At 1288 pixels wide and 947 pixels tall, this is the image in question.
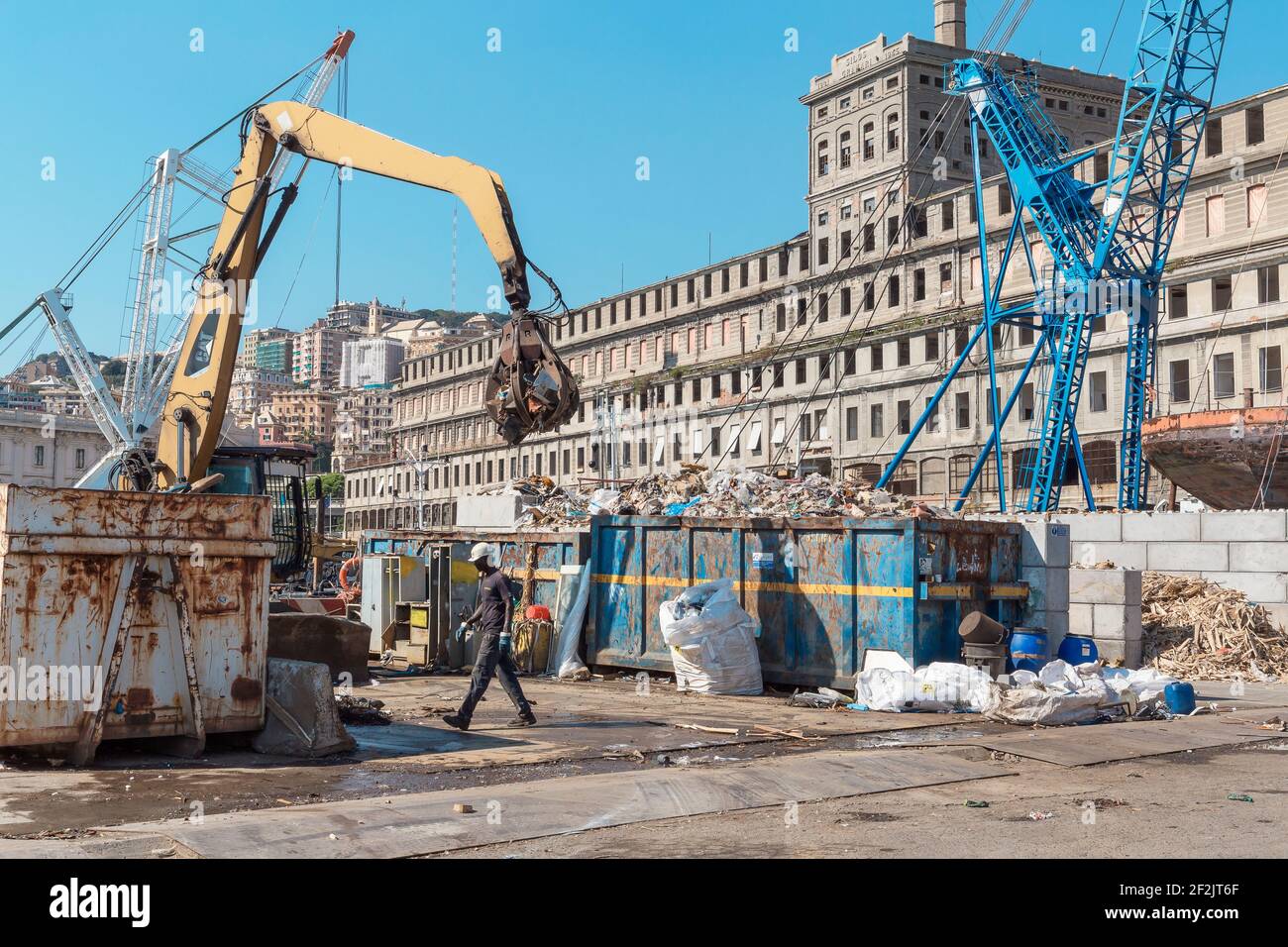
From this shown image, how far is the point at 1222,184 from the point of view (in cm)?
4844

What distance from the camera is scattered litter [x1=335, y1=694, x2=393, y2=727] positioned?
1183 centimetres

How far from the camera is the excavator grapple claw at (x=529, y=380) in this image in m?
12.6

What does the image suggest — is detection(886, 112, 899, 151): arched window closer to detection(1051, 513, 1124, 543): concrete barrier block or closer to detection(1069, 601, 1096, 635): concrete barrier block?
detection(1051, 513, 1124, 543): concrete barrier block

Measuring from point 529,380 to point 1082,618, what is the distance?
8.90 metres

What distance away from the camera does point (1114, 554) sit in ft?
68.9

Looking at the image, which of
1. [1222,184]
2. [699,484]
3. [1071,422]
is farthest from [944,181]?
[699,484]

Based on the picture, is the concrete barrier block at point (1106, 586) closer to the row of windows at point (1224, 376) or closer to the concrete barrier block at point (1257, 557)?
the concrete barrier block at point (1257, 557)

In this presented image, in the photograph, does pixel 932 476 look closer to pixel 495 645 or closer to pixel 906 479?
pixel 906 479

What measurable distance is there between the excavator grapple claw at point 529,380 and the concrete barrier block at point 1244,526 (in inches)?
458

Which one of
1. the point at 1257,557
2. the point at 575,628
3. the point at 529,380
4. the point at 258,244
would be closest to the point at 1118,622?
the point at 1257,557

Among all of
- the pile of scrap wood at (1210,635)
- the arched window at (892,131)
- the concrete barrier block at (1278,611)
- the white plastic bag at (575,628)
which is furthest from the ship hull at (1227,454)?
the arched window at (892,131)

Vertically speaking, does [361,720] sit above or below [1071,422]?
below
